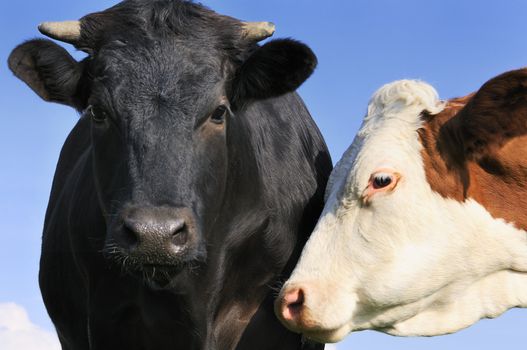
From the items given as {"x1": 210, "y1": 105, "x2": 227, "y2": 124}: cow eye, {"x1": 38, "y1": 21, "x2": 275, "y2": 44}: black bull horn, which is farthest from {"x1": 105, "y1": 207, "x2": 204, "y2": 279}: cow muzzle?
{"x1": 38, "y1": 21, "x2": 275, "y2": 44}: black bull horn

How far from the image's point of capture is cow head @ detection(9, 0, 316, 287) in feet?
23.6

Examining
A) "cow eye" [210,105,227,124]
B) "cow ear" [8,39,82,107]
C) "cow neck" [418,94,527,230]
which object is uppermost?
"cow ear" [8,39,82,107]

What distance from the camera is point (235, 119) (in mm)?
8180

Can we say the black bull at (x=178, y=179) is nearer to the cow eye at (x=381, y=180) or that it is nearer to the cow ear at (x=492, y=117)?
the cow eye at (x=381, y=180)

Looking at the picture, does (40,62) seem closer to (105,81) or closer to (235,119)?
(105,81)

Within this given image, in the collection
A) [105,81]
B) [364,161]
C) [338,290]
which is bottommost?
[338,290]

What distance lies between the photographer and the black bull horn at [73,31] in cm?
819

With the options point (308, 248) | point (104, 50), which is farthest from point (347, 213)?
point (104, 50)

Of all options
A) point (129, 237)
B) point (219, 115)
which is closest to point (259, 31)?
point (219, 115)

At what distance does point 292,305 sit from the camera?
765 centimetres

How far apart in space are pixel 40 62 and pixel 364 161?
8.13ft

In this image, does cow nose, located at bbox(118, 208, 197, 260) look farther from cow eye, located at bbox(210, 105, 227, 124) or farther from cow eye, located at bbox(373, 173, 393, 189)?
cow eye, located at bbox(373, 173, 393, 189)

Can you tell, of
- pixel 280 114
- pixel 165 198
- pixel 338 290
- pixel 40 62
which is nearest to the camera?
pixel 165 198

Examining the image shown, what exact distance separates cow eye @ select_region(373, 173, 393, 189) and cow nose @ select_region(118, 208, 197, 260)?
1409mm
